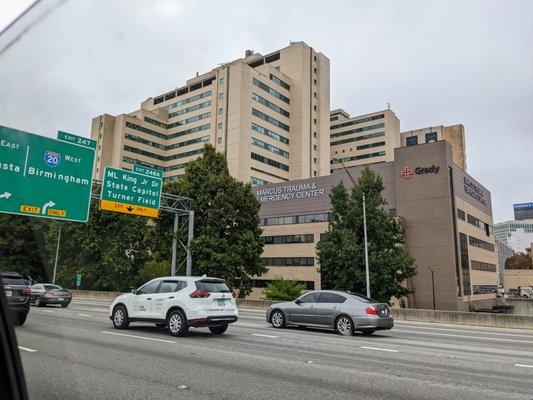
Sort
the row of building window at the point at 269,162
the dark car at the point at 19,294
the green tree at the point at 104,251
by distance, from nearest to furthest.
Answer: the dark car at the point at 19,294
the green tree at the point at 104,251
the row of building window at the point at 269,162

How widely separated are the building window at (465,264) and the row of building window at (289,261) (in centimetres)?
1711

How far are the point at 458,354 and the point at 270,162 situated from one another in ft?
255

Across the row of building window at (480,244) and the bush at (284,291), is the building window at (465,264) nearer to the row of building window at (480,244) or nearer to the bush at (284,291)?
the row of building window at (480,244)

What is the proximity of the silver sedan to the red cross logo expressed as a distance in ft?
123

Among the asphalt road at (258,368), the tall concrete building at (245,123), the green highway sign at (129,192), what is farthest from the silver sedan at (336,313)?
the tall concrete building at (245,123)

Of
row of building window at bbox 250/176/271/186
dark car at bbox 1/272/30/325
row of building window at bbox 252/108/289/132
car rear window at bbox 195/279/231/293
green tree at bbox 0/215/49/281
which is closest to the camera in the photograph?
green tree at bbox 0/215/49/281

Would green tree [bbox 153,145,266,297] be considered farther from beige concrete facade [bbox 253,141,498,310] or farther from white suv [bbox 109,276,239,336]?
beige concrete facade [bbox 253,141,498,310]

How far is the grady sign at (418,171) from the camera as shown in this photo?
4925 cm

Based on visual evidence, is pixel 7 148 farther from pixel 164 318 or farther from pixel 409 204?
pixel 409 204

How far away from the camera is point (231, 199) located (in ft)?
109

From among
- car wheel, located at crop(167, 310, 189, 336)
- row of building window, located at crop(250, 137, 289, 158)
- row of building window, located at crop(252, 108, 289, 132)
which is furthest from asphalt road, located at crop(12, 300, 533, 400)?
row of building window, located at crop(252, 108, 289, 132)

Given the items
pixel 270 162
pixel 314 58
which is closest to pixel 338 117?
pixel 314 58

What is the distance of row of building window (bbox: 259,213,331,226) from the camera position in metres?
53.9

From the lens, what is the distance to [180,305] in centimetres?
1245
